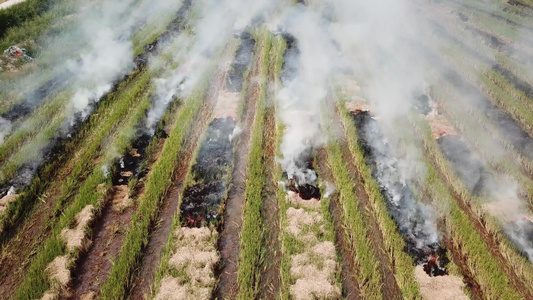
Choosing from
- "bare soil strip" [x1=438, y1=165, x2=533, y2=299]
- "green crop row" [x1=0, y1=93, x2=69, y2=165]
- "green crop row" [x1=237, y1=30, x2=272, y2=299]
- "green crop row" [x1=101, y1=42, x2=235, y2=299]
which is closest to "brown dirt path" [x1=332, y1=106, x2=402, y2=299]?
"bare soil strip" [x1=438, y1=165, x2=533, y2=299]

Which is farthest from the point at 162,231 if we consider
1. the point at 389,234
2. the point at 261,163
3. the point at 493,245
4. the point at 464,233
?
the point at 493,245

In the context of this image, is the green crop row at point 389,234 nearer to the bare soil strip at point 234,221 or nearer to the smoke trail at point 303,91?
the smoke trail at point 303,91

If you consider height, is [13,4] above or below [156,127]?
above

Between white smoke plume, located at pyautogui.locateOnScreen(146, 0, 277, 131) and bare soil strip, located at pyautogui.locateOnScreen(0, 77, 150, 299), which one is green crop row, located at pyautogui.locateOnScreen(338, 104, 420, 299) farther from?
bare soil strip, located at pyautogui.locateOnScreen(0, 77, 150, 299)

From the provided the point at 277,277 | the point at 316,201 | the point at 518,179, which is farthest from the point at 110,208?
the point at 518,179

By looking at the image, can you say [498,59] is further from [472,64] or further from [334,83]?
[334,83]
